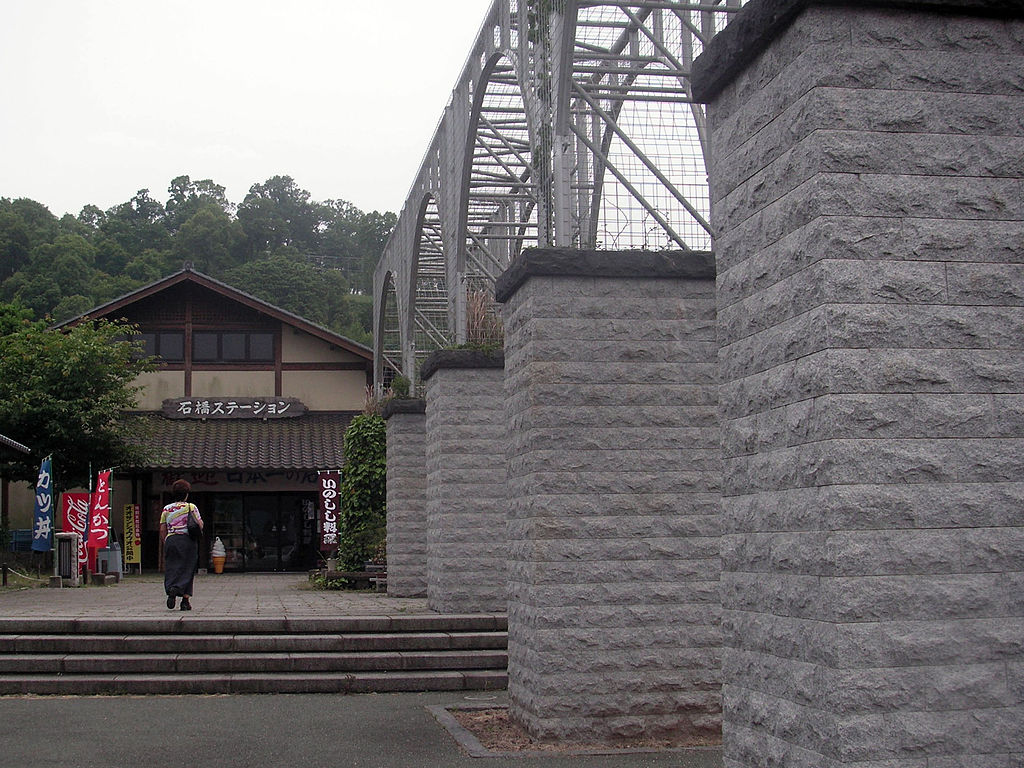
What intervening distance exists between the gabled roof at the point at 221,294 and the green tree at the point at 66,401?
401cm

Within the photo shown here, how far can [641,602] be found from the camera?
751 cm

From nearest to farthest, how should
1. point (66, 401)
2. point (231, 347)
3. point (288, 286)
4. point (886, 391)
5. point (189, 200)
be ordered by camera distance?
point (886, 391) → point (66, 401) → point (231, 347) → point (288, 286) → point (189, 200)

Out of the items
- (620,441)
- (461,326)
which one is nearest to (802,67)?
(620,441)

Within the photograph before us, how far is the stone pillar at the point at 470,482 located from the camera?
488 inches

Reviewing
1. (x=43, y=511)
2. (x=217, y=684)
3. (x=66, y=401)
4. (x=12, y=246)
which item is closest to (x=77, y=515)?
(x=43, y=511)

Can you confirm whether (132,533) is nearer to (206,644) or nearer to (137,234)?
(206,644)

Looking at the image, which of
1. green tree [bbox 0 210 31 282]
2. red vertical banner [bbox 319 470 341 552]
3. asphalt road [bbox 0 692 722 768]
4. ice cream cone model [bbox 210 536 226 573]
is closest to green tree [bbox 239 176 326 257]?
green tree [bbox 0 210 31 282]

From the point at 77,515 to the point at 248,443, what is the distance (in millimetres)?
8831

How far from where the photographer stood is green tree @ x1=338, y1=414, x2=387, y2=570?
18.9 metres

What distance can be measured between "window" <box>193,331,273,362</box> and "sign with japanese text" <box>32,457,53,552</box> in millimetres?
11956

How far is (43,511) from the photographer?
20203 mm

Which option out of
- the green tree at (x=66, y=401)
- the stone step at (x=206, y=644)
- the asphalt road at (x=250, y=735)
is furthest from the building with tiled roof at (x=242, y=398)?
the asphalt road at (x=250, y=735)

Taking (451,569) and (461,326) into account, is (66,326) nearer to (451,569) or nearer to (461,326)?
(461,326)

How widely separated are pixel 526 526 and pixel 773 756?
3683 mm
